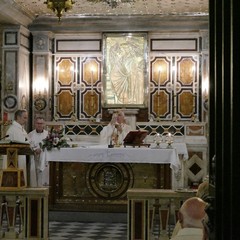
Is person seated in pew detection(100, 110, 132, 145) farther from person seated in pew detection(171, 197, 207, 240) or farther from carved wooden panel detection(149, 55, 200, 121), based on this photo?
person seated in pew detection(171, 197, 207, 240)

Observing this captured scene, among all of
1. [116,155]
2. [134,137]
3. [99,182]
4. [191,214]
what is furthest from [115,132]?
[191,214]

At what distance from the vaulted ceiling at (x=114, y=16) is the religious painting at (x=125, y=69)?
357 millimetres

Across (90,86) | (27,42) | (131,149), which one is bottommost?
(131,149)

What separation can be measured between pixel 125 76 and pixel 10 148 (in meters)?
9.29

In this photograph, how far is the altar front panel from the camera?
11031 mm

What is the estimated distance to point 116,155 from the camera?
10.7 meters

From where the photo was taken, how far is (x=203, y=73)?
16.9 meters

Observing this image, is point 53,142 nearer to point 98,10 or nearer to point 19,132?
point 19,132

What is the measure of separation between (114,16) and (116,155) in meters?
7.13

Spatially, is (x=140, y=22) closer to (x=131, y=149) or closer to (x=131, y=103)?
(x=131, y=103)

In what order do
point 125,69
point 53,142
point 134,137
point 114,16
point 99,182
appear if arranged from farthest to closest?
point 125,69 < point 114,16 < point 99,182 < point 134,137 < point 53,142

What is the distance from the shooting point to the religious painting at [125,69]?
17.2m

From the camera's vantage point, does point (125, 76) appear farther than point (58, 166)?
Yes

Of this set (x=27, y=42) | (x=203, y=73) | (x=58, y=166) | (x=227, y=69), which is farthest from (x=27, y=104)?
(x=227, y=69)
